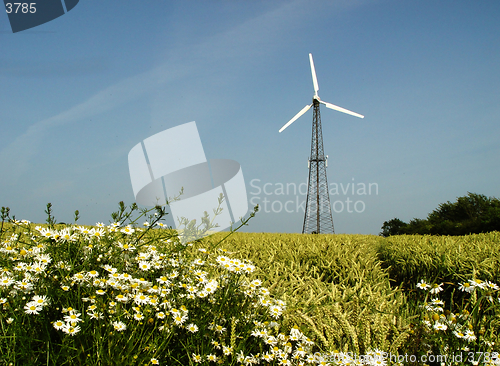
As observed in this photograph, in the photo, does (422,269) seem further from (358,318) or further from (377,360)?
(377,360)

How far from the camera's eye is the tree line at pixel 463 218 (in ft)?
75.6

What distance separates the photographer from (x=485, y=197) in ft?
125

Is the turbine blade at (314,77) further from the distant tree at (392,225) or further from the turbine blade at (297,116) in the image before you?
the distant tree at (392,225)

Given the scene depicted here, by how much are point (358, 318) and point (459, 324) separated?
0.74 metres

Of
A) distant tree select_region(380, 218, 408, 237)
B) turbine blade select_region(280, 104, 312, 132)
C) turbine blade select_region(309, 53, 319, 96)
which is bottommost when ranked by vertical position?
distant tree select_region(380, 218, 408, 237)

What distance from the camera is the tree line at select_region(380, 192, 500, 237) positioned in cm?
2303

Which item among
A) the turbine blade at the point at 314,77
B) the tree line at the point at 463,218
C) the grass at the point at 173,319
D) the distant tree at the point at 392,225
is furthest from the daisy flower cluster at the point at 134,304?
the distant tree at the point at 392,225

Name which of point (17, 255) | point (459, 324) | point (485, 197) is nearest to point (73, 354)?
point (17, 255)

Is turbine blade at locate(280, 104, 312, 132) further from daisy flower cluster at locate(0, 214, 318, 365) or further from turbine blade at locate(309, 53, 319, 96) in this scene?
daisy flower cluster at locate(0, 214, 318, 365)

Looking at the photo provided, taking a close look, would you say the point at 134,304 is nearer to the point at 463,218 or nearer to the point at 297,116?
the point at 297,116

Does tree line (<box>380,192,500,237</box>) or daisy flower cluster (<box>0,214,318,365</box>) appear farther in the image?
tree line (<box>380,192,500,237</box>)

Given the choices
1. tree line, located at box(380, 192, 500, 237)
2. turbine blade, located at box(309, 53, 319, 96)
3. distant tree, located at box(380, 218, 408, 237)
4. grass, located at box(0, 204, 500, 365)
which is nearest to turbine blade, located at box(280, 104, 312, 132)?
turbine blade, located at box(309, 53, 319, 96)

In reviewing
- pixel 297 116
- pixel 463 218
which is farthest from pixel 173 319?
pixel 463 218

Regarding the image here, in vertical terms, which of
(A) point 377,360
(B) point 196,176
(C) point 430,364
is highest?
(B) point 196,176
